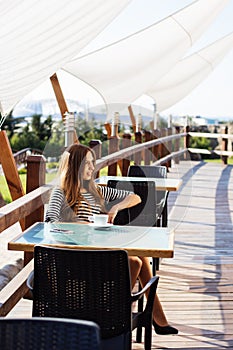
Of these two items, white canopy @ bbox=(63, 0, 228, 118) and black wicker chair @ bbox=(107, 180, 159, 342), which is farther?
white canopy @ bbox=(63, 0, 228, 118)

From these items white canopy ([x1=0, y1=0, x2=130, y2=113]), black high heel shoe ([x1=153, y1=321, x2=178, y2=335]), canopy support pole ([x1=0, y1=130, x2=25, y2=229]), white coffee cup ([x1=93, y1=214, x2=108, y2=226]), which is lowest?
black high heel shoe ([x1=153, y1=321, x2=178, y2=335])

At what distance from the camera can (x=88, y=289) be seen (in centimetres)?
274

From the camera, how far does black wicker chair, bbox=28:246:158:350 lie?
8.87 ft

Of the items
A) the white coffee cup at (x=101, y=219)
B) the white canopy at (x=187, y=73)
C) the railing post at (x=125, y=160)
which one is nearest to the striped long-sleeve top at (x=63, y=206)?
the white coffee cup at (x=101, y=219)

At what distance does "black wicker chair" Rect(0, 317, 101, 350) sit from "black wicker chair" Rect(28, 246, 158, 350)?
1.02m

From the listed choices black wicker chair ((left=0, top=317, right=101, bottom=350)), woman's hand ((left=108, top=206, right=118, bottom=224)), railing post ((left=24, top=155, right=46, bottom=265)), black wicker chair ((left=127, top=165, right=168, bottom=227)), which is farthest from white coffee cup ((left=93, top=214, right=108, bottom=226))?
black wicker chair ((left=0, top=317, right=101, bottom=350))

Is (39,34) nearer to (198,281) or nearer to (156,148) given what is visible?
(198,281)

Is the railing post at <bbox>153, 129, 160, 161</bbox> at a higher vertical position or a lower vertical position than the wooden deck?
higher

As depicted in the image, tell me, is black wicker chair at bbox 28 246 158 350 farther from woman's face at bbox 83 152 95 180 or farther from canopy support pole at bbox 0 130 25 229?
canopy support pole at bbox 0 130 25 229

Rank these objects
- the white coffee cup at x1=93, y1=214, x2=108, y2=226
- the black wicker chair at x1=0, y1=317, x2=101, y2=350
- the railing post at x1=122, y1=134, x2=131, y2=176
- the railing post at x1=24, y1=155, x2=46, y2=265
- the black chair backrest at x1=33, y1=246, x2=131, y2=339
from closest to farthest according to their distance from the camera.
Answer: the black wicker chair at x1=0, y1=317, x2=101, y2=350, the black chair backrest at x1=33, y1=246, x2=131, y2=339, the white coffee cup at x1=93, y1=214, x2=108, y2=226, the railing post at x1=24, y1=155, x2=46, y2=265, the railing post at x1=122, y1=134, x2=131, y2=176

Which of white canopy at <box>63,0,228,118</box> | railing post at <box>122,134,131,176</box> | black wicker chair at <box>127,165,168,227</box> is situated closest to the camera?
black wicker chair at <box>127,165,168,227</box>

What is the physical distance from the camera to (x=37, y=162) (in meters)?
4.16

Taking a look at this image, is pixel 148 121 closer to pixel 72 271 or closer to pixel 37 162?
pixel 37 162

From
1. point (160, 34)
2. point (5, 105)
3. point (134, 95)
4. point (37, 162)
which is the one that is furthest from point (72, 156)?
point (134, 95)
